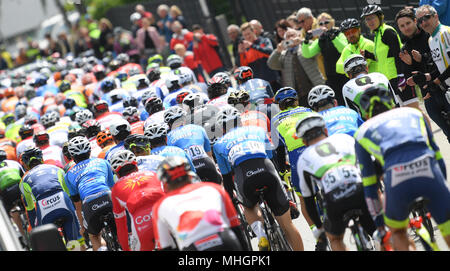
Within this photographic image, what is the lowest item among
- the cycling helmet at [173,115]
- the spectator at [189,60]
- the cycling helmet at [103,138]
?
the spectator at [189,60]

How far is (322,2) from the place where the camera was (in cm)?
2133

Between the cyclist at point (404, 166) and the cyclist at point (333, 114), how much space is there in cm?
191

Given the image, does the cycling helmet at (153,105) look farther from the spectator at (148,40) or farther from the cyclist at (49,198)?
the spectator at (148,40)

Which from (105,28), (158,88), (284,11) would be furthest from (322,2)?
(105,28)

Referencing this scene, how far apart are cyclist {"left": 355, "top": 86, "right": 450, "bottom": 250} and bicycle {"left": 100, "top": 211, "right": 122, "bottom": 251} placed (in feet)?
15.6

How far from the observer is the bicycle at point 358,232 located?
7562 mm

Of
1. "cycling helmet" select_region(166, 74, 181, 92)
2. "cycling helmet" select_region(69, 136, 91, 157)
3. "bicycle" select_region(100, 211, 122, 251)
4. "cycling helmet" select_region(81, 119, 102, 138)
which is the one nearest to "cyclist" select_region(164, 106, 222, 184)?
"cycling helmet" select_region(69, 136, 91, 157)

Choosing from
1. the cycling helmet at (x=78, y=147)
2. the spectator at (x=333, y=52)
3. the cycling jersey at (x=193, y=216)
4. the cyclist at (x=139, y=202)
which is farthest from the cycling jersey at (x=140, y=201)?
the spectator at (x=333, y=52)

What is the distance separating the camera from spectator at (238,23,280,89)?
1706cm

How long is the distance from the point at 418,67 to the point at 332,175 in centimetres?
463

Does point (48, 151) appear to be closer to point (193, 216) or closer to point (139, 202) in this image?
point (139, 202)

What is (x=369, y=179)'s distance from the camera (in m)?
7.18

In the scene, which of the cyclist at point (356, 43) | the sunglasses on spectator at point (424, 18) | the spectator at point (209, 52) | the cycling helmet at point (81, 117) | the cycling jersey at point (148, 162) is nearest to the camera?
the cycling jersey at point (148, 162)

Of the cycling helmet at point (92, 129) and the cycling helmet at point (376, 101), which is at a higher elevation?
the cycling helmet at point (376, 101)
